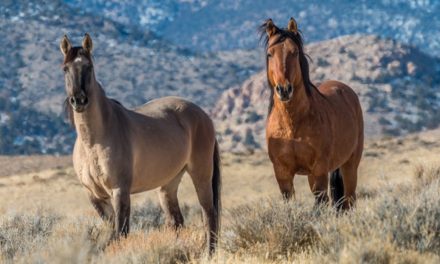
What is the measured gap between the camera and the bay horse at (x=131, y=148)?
1045cm

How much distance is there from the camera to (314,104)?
1118cm

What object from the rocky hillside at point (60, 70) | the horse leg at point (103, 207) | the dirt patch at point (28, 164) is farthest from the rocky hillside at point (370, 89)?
the horse leg at point (103, 207)

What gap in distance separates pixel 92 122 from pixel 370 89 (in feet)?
237

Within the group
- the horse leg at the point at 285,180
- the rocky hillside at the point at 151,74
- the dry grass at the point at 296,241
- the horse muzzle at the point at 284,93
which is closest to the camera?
the dry grass at the point at 296,241

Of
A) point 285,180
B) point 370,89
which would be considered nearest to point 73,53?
point 285,180

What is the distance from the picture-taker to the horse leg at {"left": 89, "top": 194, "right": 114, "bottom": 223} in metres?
10.9

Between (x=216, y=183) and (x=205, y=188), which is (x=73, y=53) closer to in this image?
(x=205, y=188)

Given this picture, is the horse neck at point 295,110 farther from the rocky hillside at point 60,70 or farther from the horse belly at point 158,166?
the rocky hillside at point 60,70

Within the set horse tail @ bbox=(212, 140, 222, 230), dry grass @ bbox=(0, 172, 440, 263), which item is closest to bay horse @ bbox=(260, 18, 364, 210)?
dry grass @ bbox=(0, 172, 440, 263)

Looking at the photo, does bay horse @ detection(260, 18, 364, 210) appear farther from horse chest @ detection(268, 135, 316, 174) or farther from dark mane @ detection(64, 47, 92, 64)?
dark mane @ detection(64, 47, 92, 64)

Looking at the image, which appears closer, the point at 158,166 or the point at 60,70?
the point at 158,166

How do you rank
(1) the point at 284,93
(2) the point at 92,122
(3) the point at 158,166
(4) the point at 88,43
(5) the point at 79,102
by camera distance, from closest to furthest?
(5) the point at 79,102
(1) the point at 284,93
(2) the point at 92,122
(4) the point at 88,43
(3) the point at 158,166

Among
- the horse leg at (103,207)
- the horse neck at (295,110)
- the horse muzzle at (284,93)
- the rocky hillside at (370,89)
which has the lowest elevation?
the rocky hillside at (370,89)

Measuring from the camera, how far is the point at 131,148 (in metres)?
10.9
